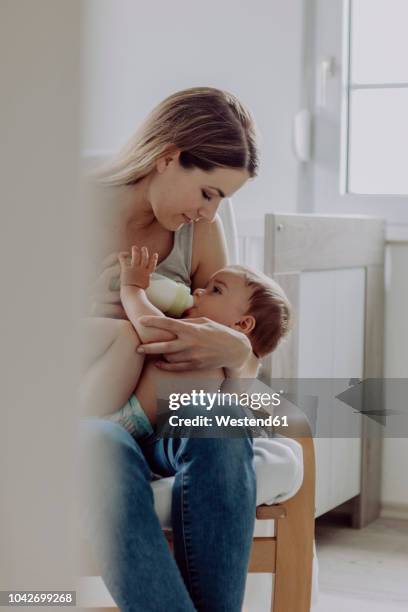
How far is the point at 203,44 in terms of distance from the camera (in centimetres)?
161

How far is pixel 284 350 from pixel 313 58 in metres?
0.64

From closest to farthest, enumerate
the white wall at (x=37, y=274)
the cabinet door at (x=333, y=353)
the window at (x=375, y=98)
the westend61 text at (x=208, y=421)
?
1. the white wall at (x=37, y=274)
2. the westend61 text at (x=208, y=421)
3. the cabinet door at (x=333, y=353)
4. the window at (x=375, y=98)

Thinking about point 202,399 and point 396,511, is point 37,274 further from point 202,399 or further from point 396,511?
point 396,511

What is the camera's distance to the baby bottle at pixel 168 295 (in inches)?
37.8

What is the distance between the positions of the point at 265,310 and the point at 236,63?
0.76 m

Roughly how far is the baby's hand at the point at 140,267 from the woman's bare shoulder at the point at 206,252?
7 cm

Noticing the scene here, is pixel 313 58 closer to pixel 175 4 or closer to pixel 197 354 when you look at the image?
pixel 175 4

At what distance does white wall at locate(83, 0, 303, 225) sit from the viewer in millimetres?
1554

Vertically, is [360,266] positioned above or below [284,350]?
above

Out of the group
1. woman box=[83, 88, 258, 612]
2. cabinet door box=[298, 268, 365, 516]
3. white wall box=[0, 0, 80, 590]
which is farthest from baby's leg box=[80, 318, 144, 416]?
white wall box=[0, 0, 80, 590]

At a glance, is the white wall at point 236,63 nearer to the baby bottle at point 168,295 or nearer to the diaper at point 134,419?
the baby bottle at point 168,295

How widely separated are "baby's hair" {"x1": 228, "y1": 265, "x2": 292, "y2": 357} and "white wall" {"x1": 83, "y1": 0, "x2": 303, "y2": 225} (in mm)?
627

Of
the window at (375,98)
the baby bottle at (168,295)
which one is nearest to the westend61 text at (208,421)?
the baby bottle at (168,295)

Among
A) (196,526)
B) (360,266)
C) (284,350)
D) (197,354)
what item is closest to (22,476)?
(196,526)
